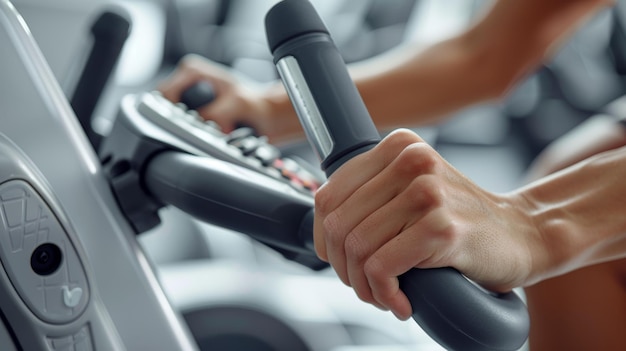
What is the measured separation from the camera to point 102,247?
0.62m

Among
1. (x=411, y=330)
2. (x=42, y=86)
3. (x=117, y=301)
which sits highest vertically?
(x=42, y=86)

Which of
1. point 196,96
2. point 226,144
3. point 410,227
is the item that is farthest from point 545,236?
point 196,96

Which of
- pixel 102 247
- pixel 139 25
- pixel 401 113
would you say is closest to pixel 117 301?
pixel 102 247

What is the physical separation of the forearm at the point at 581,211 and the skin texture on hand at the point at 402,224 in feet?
0.26

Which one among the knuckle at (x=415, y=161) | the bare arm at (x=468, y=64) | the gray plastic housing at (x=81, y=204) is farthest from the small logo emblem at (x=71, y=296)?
the bare arm at (x=468, y=64)

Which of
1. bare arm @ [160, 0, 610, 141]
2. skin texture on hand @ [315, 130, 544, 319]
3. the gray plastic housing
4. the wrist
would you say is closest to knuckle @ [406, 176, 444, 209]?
skin texture on hand @ [315, 130, 544, 319]

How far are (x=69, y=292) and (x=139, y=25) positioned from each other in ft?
8.37

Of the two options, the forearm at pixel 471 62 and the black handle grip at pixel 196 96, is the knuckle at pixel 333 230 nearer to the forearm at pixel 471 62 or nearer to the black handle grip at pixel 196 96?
the black handle grip at pixel 196 96

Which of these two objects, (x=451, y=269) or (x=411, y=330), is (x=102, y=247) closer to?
(x=451, y=269)

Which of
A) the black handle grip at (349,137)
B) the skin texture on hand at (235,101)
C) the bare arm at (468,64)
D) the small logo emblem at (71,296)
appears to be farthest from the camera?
the bare arm at (468,64)

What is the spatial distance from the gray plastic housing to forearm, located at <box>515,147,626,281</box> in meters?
0.32

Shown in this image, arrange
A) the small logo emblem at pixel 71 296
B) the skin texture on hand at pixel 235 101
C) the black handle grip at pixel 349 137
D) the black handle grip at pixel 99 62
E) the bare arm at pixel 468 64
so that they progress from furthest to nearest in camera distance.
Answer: the bare arm at pixel 468 64
the skin texture on hand at pixel 235 101
the black handle grip at pixel 99 62
the small logo emblem at pixel 71 296
the black handle grip at pixel 349 137

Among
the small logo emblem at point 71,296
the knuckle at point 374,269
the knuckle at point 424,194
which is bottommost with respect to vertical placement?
the small logo emblem at point 71,296

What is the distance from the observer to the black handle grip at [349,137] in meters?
0.43
